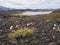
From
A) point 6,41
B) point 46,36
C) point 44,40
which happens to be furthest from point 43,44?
point 6,41

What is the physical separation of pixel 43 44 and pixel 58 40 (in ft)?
2.29

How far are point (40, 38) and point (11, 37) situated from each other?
1.31m

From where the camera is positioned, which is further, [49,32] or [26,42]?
[49,32]

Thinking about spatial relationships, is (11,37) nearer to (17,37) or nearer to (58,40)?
(17,37)

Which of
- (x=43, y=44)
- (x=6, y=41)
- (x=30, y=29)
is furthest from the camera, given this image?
(x=30, y=29)

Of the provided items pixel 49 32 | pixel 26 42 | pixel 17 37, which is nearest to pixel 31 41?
pixel 26 42

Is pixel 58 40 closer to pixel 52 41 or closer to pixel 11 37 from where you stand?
pixel 52 41

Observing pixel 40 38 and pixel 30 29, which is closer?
pixel 40 38

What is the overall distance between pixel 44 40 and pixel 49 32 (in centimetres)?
132

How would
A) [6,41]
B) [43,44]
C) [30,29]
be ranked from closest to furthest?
1. [43,44]
2. [6,41]
3. [30,29]

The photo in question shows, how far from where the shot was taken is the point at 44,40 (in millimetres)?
8641

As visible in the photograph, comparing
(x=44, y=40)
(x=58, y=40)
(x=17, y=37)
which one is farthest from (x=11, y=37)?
(x=58, y=40)

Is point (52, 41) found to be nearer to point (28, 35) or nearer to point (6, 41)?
point (28, 35)

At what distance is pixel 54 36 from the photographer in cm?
910
